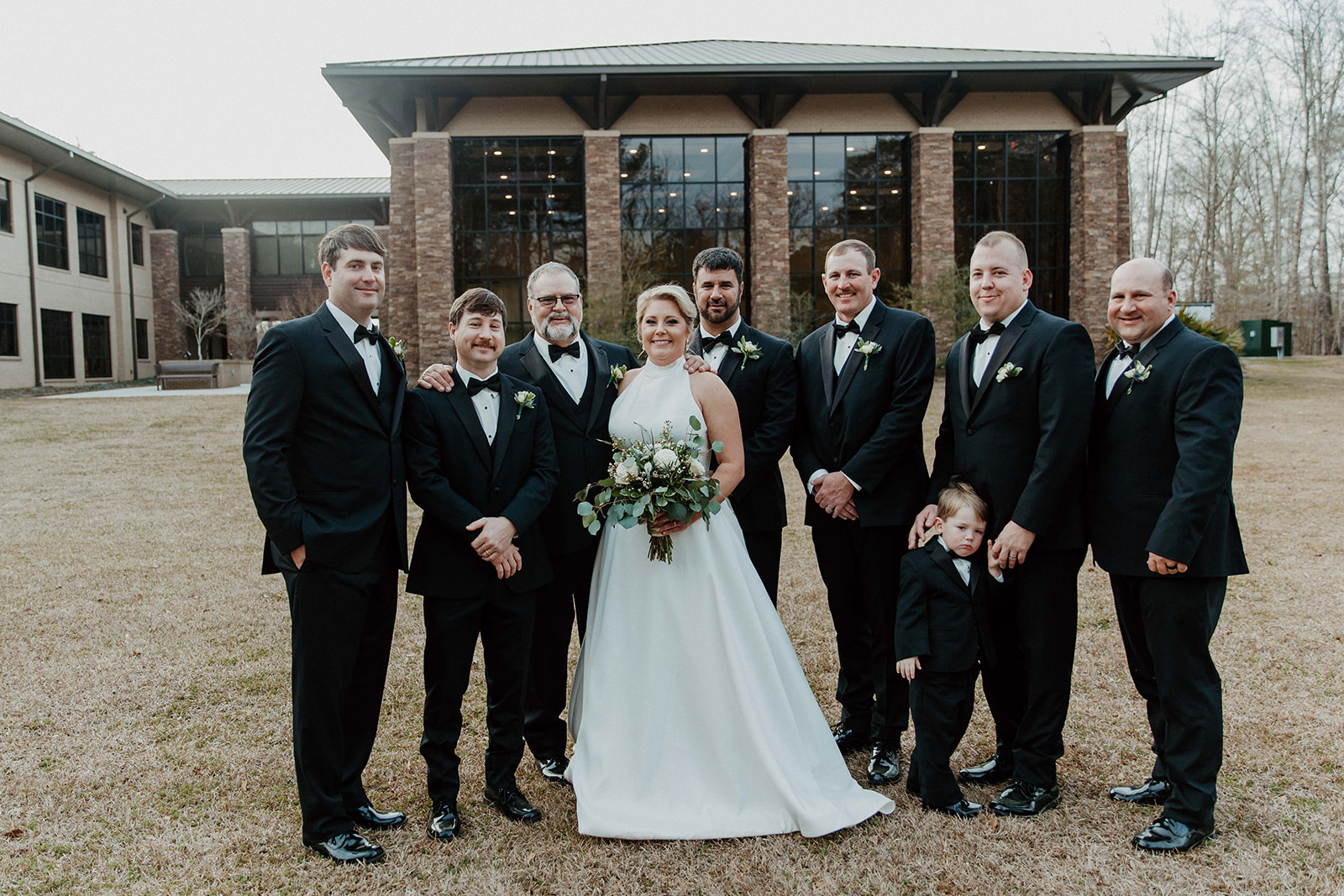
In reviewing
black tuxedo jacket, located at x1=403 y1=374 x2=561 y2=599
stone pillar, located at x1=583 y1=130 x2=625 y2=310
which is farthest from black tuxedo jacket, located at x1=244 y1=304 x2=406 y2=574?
stone pillar, located at x1=583 y1=130 x2=625 y2=310

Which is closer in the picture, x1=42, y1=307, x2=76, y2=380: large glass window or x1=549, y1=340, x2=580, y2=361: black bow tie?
x1=549, y1=340, x2=580, y2=361: black bow tie

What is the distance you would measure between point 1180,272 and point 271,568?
5279cm

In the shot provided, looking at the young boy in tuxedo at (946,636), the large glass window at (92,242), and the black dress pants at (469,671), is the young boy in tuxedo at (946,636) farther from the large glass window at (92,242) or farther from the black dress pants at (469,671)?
the large glass window at (92,242)

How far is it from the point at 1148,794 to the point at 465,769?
10.8 ft

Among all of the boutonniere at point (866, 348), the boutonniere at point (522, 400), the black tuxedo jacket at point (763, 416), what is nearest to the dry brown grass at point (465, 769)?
the black tuxedo jacket at point (763, 416)

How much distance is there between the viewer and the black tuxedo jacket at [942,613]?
3.72 meters

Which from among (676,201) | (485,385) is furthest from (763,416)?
(676,201)

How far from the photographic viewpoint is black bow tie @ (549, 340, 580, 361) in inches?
165

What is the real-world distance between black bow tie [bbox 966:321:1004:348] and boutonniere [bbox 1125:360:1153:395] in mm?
565

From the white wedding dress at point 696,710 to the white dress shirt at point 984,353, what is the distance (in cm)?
132

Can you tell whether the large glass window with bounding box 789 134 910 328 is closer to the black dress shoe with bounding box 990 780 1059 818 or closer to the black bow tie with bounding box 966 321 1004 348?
the black bow tie with bounding box 966 321 1004 348

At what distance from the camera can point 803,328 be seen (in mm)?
26250

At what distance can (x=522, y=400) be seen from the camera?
3.84 m

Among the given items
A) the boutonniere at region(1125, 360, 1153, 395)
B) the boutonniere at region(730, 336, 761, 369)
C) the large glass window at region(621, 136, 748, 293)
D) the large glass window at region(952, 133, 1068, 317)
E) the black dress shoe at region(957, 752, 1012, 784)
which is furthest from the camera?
the large glass window at region(952, 133, 1068, 317)
